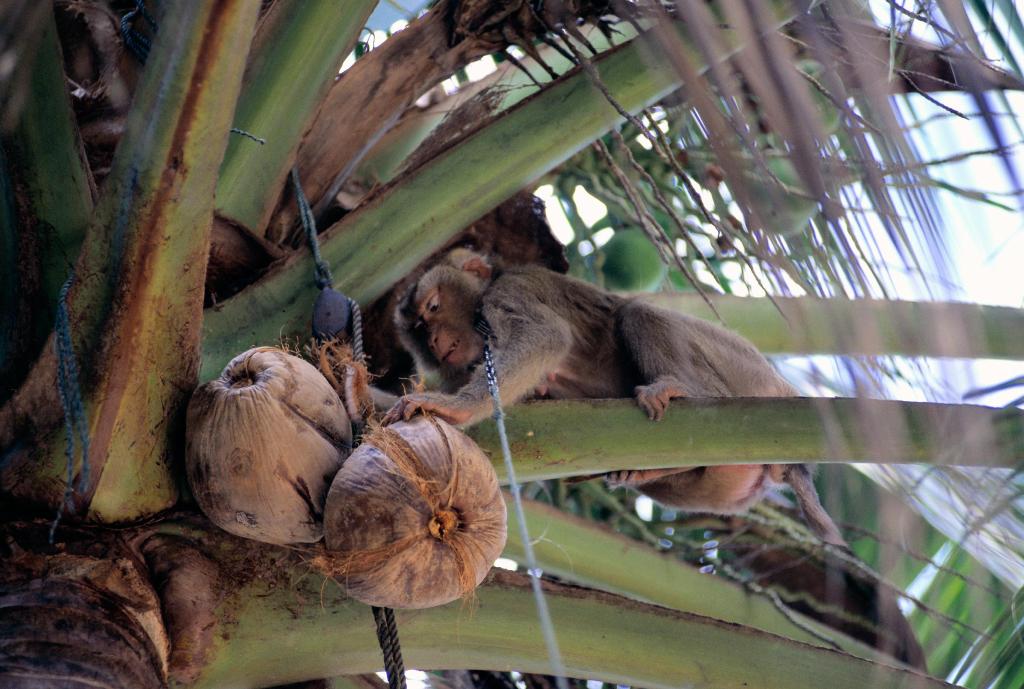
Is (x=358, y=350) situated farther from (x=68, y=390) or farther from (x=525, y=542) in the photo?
(x=525, y=542)

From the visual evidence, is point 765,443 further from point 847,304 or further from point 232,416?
point 847,304

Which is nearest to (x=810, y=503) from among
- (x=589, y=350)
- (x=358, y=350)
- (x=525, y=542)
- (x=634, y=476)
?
(x=634, y=476)

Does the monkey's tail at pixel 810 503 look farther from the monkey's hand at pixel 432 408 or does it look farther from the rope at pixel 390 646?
the rope at pixel 390 646

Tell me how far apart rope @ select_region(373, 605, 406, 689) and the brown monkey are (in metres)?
0.81

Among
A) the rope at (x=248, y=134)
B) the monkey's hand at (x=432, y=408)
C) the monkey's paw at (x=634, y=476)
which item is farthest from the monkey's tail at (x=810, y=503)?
the rope at (x=248, y=134)

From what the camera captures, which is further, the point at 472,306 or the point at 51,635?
the point at 472,306

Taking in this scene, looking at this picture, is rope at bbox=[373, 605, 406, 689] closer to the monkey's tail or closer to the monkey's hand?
the monkey's hand

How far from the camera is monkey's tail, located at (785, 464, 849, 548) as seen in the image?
2.71 meters

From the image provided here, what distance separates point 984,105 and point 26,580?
A: 4.97 feet

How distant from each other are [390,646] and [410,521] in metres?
0.25

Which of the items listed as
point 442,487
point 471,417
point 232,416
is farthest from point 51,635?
point 471,417

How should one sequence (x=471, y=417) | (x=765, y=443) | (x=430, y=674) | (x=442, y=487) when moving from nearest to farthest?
(x=442, y=487)
(x=765, y=443)
(x=471, y=417)
(x=430, y=674)

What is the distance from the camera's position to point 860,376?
0.94 m

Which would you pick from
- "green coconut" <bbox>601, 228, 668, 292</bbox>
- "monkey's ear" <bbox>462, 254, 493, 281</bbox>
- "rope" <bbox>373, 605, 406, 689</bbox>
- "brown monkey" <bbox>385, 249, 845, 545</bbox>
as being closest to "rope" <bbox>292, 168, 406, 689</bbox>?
"rope" <bbox>373, 605, 406, 689</bbox>
